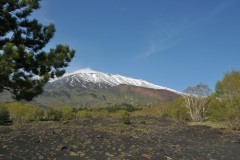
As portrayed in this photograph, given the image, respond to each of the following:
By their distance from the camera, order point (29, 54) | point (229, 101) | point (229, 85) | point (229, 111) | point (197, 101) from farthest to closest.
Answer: point (197, 101)
point (229, 85)
point (229, 101)
point (229, 111)
point (29, 54)

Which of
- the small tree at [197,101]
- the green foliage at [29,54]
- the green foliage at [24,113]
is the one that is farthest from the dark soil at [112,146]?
the green foliage at [24,113]

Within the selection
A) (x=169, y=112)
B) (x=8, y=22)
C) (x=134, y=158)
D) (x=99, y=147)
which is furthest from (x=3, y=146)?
(x=169, y=112)

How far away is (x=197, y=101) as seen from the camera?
51938mm

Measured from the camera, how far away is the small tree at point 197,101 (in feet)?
166

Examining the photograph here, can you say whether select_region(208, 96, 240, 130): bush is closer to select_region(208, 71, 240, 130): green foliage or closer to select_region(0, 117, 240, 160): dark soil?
select_region(208, 71, 240, 130): green foliage

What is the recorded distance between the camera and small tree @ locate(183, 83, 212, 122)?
5073cm

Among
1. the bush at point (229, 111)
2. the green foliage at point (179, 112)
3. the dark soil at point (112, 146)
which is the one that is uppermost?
the green foliage at point (179, 112)

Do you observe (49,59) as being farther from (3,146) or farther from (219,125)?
(219,125)

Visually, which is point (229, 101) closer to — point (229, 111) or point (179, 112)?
point (229, 111)

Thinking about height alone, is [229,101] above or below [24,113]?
above

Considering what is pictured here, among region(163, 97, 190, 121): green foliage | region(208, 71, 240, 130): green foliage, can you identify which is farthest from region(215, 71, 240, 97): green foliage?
region(163, 97, 190, 121): green foliage

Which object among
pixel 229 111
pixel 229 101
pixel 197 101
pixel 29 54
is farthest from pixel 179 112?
pixel 29 54

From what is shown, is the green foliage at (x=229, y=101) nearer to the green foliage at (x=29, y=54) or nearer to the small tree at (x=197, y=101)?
the small tree at (x=197, y=101)

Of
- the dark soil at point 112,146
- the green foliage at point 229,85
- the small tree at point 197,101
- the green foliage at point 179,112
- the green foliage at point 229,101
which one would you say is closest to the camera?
the dark soil at point 112,146
